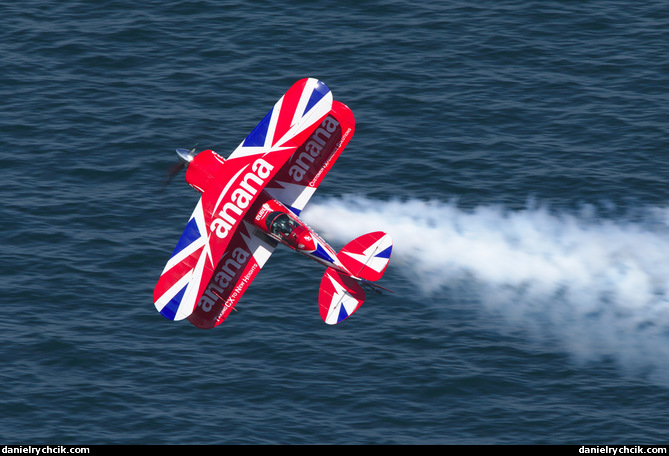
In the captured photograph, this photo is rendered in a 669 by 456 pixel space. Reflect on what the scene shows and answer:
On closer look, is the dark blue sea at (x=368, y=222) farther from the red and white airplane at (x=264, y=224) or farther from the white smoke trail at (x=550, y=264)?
the red and white airplane at (x=264, y=224)

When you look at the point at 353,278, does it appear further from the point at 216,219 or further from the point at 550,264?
the point at 550,264

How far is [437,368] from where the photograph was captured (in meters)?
40.6

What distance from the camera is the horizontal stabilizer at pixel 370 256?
37875mm

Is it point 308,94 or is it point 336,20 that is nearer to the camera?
point 308,94

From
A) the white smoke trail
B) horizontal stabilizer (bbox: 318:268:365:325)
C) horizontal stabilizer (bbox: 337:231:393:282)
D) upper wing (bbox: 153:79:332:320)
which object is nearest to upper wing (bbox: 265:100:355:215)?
upper wing (bbox: 153:79:332:320)

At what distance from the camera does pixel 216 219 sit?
1529 inches

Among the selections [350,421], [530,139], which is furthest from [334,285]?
[530,139]

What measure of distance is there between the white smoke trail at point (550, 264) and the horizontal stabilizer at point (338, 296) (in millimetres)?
6072

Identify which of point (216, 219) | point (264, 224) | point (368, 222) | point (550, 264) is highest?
point (368, 222)

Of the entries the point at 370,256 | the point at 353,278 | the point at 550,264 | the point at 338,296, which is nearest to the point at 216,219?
the point at 338,296

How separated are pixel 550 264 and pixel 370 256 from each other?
902 centimetres

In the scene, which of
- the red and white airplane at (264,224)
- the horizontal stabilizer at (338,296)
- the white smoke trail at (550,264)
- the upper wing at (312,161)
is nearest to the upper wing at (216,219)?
the red and white airplane at (264,224)
